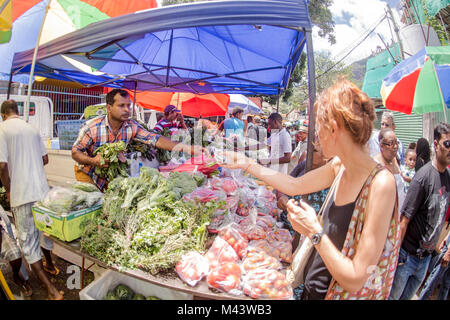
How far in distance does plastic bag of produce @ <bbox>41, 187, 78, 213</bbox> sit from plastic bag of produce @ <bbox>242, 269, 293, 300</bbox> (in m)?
1.61

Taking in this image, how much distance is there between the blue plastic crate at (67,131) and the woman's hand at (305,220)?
5170 mm

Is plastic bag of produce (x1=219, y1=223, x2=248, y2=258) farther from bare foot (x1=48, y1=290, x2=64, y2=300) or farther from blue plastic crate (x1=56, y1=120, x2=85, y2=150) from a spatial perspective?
blue plastic crate (x1=56, y1=120, x2=85, y2=150)

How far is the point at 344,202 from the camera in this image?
1.29 meters

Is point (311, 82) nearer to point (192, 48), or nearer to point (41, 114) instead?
point (192, 48)

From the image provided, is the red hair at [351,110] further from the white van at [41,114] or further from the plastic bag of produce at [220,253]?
the white van at [41,114]

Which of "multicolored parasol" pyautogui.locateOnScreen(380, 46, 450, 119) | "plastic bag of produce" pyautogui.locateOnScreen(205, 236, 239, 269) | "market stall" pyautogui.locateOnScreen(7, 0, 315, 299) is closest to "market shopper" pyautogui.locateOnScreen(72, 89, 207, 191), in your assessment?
"market stall" pyautogui.locateOnScreen(7, 0, 315, 299)

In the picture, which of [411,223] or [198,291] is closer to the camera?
[198,291]

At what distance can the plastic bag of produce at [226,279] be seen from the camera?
155cm

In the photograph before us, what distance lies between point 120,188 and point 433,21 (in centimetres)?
1316

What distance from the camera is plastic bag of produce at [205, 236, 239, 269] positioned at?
1711 mm

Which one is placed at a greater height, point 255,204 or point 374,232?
point 374,232

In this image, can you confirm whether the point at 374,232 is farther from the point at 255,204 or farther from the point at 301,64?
the point at 301,64

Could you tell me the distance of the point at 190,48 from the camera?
12.6ft
